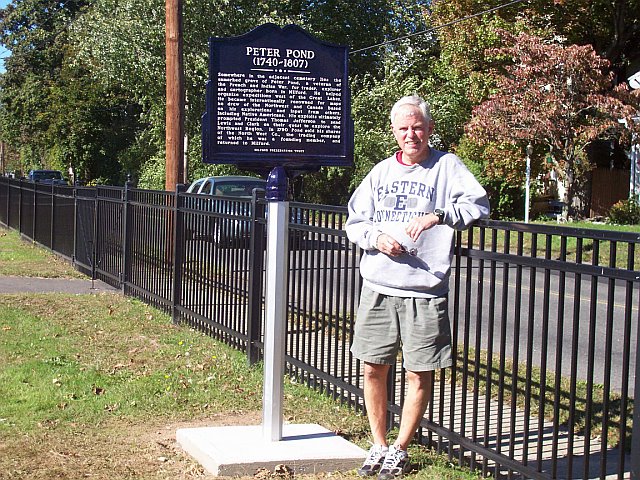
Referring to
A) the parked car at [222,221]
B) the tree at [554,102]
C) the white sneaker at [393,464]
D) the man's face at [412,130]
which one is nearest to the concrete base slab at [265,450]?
the white sneaker at [393,464]

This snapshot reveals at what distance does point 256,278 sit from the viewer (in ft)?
25.7

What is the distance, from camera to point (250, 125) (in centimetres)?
563

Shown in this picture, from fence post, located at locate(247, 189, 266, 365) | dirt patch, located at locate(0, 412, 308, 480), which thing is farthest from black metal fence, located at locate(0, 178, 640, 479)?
dirt patch, located at locate(0, 412, 308, 480)

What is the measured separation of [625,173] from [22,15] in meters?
45.4

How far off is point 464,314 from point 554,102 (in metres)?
17.7

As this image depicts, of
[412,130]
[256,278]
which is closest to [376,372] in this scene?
[412,130]

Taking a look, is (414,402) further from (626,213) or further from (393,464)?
(626,213)

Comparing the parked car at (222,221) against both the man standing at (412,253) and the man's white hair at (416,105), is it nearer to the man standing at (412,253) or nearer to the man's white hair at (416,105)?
the man standing at (412,253)

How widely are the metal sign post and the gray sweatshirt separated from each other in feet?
2.73

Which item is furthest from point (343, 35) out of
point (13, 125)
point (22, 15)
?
point (22, 15)

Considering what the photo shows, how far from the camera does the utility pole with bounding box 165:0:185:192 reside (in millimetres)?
14805

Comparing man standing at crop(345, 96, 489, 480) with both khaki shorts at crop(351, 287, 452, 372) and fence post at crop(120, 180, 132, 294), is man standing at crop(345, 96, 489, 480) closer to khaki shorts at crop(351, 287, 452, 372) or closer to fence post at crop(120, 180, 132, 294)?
khaki shorts at crop(351, 287, 452, 372)

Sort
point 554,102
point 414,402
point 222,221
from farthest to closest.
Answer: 1. point 554,102
2. point 222,221
3. point 414,402

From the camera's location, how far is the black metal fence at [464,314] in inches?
171
